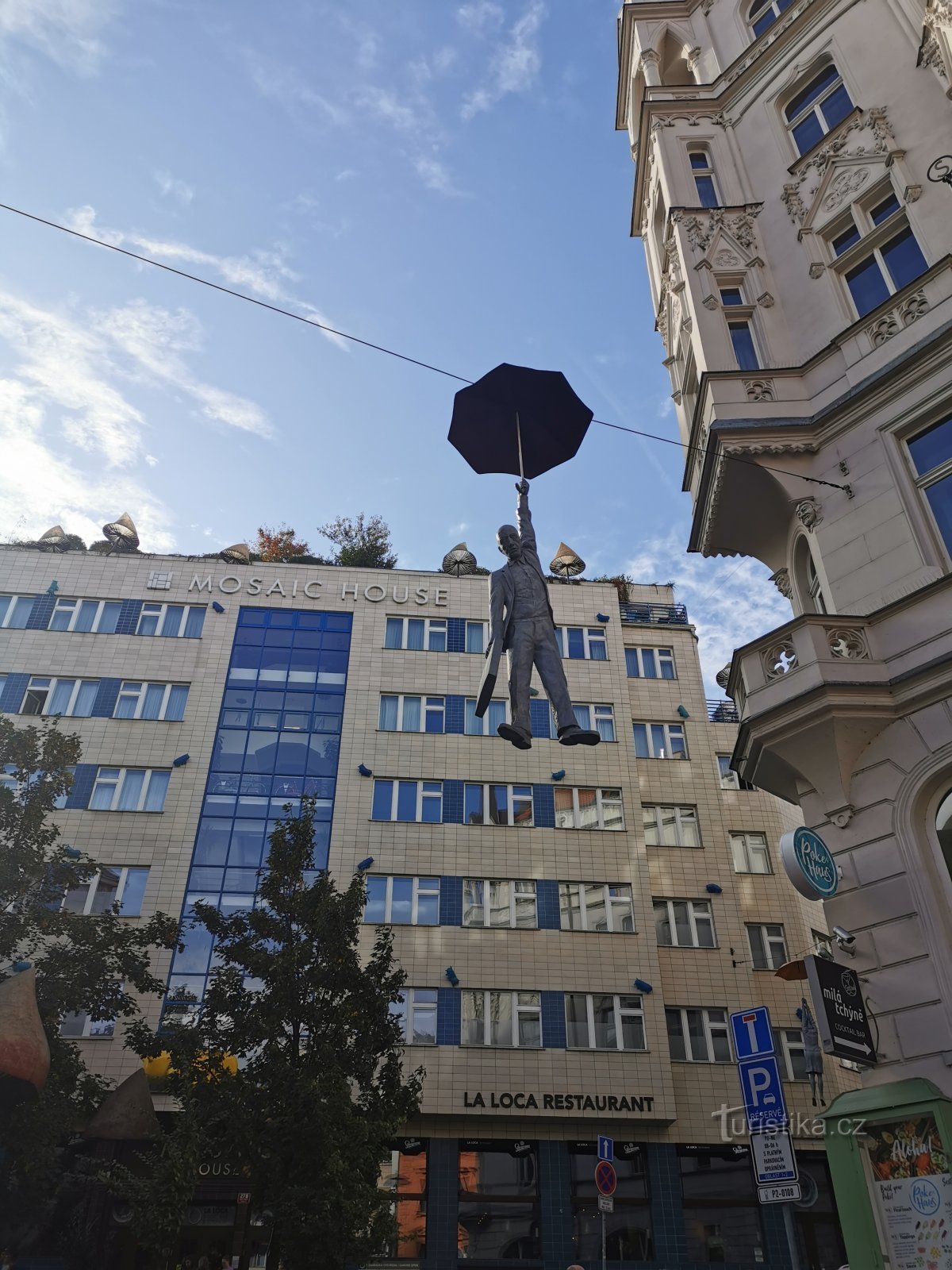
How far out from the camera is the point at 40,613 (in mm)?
35500

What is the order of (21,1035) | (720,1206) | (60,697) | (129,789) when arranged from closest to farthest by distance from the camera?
(21,1035) → (720,1206) → (129,789) → (60,697)

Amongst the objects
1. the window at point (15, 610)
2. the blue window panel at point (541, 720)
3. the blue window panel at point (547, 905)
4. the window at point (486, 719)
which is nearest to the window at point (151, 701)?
the window at point (15, 610)

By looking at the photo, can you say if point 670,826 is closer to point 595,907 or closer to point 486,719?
point 595,907

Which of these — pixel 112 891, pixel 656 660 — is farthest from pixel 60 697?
pixel 656 660

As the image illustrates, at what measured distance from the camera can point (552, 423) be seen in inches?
533

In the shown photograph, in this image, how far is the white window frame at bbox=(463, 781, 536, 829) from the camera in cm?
3212

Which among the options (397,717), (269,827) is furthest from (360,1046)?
(397,717)

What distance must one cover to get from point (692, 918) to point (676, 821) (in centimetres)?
346

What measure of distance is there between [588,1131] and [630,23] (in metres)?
30.9

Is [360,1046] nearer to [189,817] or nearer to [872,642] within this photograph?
[872,642]

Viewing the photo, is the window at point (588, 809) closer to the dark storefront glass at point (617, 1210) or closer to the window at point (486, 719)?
the window at point (486, 719)

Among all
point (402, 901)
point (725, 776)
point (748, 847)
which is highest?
point (725, 776)

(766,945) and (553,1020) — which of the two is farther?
(766,945)

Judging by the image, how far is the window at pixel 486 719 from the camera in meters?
34.2
